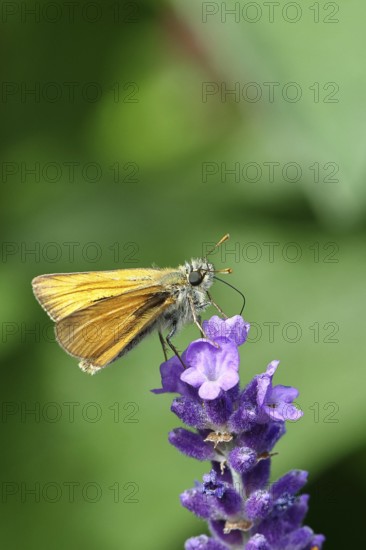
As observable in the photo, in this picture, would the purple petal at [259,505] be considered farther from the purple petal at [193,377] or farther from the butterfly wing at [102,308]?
the butterfly wing at [102,308]

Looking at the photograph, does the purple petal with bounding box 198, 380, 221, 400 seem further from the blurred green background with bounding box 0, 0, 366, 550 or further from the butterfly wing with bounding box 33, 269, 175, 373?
the blurred green background with bounding box 0, 0, 366, 550

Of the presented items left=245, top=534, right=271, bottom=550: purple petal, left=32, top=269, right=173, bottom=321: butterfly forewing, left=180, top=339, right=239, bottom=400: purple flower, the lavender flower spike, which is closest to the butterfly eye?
left=32, top=269, right=173, bottom=321: butterfly forewing

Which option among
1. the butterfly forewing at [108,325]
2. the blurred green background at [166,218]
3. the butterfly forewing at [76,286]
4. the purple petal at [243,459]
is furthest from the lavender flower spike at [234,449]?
the blurred green background at [166,218]

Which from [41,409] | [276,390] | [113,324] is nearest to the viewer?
[276,390]

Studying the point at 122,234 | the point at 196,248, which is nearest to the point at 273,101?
the point at 196,248

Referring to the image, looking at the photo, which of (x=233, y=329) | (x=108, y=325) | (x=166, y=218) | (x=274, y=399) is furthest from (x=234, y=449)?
(x=166, y=218)

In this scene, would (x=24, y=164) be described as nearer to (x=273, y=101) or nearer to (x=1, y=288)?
(x=1, y=288)
